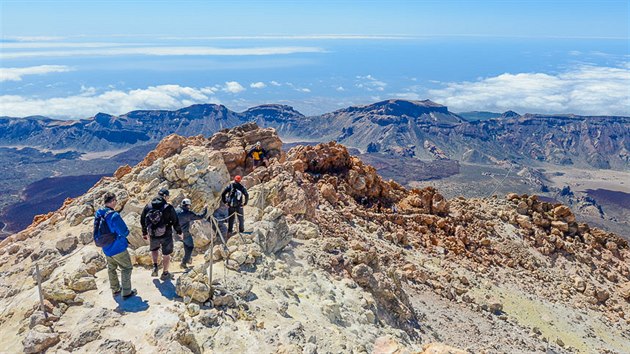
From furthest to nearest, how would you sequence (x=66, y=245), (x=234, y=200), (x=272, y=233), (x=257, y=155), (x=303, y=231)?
(x=257, y=155)
(x=303, y=231)
(x=66, y=245)
(x=272, y=233)
(x=234, y=200)

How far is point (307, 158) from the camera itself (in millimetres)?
30766

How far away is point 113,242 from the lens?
33.0 feet

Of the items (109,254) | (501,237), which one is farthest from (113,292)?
(501,237)

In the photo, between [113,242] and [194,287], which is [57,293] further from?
[194,287]

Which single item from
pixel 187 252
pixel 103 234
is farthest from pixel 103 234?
pixel 187 252

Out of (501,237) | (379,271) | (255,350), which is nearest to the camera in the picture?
(255,350)

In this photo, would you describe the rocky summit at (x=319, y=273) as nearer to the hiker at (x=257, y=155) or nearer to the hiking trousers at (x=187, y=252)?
the hiking trousers at (x=187, y=252)

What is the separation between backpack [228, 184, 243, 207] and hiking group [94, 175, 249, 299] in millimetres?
2101

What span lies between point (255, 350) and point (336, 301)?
181 inches

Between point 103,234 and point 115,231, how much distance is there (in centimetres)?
25

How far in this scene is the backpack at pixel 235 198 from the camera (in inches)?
587

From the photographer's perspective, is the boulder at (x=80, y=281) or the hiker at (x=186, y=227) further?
the hiker at (x=186, y=227)

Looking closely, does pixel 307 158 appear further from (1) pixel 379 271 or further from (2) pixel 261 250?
(2) pixel 261 250

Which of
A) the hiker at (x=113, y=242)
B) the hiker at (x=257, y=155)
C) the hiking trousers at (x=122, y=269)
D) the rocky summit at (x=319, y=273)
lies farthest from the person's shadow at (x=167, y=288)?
the hiker at (x=257, y=155)
